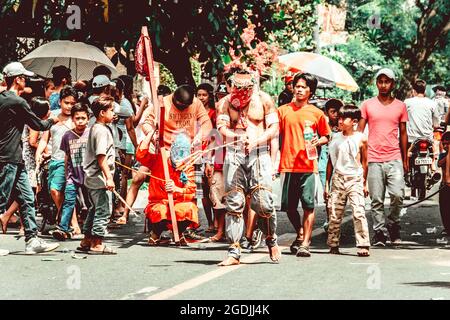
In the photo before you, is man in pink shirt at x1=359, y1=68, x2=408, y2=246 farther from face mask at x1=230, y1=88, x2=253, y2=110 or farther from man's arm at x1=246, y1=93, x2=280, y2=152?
face mask at x1=230, y1=88, x2=253, y2=110

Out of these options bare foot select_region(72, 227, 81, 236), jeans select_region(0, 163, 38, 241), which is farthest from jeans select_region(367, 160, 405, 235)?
jeans select_region(0, 163, 38, 241)

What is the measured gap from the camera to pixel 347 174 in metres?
12.0

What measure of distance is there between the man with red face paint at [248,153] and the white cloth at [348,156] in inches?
47.5

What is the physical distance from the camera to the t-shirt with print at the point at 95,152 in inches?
457

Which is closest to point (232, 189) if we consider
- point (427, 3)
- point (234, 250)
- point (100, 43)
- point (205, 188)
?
point (234, 250)

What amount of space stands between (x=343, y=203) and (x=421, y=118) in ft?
23.4

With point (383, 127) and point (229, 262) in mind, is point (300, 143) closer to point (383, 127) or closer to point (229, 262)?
point (383, 127)

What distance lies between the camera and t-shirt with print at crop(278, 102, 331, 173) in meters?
11.8

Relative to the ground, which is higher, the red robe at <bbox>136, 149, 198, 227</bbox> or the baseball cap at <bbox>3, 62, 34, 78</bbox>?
the baseball cap at <bbox>3, 62, 34, 78</bbox>

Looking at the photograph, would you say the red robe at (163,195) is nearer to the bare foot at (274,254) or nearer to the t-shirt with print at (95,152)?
the t-shirt with print at (95,152)

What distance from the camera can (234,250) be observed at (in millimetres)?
10695

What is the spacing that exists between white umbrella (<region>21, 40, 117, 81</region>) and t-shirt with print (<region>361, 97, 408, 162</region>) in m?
4.23

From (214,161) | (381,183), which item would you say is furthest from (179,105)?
(381,183)

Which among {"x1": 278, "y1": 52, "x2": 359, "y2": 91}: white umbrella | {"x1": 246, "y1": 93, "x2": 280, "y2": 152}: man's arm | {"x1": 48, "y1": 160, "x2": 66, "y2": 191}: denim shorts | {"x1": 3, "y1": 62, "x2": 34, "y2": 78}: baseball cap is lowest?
{"x1": 48, "y1": 160, "x2": 66, "y2": 191}: denim shorts
